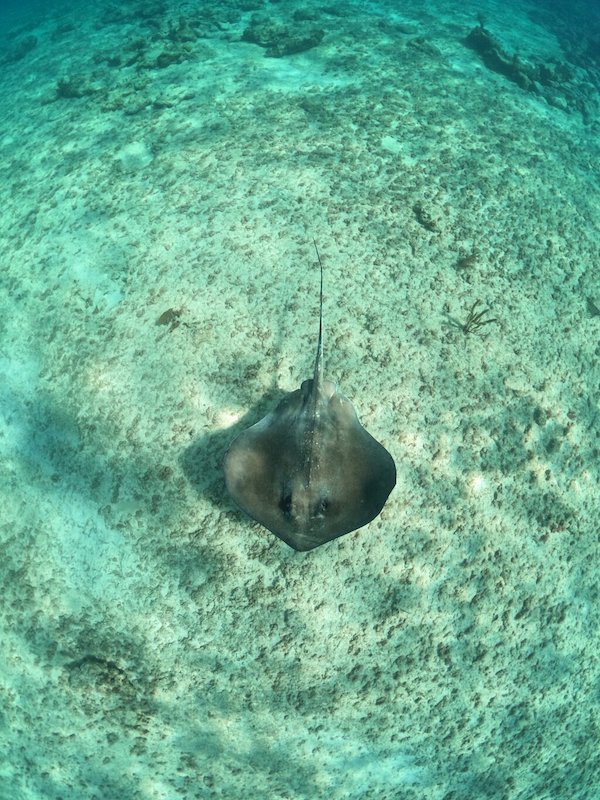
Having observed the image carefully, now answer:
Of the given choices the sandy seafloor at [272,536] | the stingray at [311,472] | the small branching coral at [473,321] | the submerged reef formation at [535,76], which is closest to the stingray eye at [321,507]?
the stingray at [311,472]

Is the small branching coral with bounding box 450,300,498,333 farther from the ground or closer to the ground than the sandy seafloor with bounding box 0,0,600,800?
farther from the ground

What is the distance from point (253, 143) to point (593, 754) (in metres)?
6.56

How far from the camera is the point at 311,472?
2.74m

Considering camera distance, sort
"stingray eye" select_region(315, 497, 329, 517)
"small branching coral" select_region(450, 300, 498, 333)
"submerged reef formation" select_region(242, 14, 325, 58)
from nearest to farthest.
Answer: "stingray eye" select_region(315, 497, 329, 517), "small branching coral" select_region(450, 300, 498, 333), "submerged reef formation" select_region(242, 14, 325, 58)

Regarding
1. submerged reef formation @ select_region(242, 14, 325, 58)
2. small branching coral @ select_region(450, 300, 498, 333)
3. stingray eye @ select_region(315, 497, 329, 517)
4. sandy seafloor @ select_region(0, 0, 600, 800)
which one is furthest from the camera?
submerged reef formation @ select_region(242, 14, 325, 58)

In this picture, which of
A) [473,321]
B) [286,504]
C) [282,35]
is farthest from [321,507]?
[282,35]

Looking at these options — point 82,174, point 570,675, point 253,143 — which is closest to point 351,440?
point 570,675

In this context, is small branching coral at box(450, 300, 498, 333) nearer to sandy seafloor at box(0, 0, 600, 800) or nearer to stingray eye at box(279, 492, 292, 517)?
sandy seafloor at box(0, 0, 600, 800)

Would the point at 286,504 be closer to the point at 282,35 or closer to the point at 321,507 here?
the point at 321,507

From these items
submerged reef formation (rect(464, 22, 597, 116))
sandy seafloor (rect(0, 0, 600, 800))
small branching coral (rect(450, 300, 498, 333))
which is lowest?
sandy seafloor (rect(0, 0, 600, 800))

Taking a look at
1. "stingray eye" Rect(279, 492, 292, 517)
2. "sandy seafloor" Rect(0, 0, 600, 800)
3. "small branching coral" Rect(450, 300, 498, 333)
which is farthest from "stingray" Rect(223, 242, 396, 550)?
"small branching coral" Rect(450, 300, 498, 333)

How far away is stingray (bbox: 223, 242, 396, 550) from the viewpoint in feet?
8.98

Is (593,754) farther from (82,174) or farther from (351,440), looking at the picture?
(82,174)

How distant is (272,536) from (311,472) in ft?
2.44
